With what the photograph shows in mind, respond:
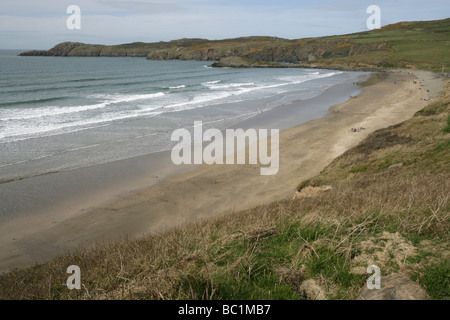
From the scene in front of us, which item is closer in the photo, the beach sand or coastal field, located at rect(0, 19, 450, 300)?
coastal field, located at rect(0, 19, 450, 300)

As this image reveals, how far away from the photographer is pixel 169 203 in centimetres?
1298

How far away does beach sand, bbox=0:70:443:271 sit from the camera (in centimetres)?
1023

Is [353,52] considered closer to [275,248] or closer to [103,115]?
[103,115]

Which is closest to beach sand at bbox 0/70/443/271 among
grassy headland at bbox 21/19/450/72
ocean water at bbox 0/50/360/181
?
ocean water at bbox 0/50/360/181

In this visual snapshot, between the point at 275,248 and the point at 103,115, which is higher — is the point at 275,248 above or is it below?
below

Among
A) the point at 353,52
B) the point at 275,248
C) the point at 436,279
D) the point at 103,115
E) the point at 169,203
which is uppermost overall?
the point at 353,52

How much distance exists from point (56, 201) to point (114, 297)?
10072 mm

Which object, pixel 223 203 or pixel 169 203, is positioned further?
pixel 169 203

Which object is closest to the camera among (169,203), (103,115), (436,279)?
(436,279)

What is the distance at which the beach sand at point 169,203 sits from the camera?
403 inches

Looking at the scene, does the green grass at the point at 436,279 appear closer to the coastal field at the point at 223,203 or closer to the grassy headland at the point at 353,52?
the coastal field at the point at 223,203

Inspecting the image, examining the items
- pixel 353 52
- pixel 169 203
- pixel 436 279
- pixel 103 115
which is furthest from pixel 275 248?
pixel 353 52

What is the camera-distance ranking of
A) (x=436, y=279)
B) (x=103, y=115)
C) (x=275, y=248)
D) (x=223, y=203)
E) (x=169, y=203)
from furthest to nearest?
(x=103, y=115) → (x=169, y=203) → (x=223, y=203) → (x=275, y=248) → (x=436, y=279)

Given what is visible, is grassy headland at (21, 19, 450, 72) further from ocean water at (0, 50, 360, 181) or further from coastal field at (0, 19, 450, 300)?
coastal field at (0, 19, 450, 300)
